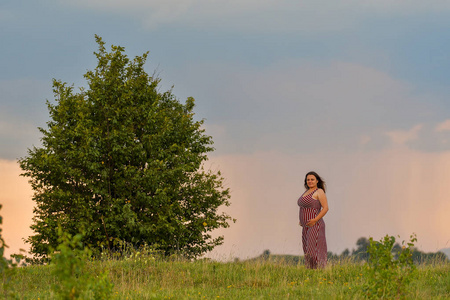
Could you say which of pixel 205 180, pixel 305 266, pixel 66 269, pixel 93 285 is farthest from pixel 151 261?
pixel 205 180

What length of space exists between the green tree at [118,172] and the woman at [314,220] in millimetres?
8650

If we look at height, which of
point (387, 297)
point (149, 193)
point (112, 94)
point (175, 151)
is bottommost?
point (387, 297)

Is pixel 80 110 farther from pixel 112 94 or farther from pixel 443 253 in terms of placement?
pixel 443 253

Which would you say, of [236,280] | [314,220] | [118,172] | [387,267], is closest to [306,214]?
[314,220]

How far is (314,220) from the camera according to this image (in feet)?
44.0

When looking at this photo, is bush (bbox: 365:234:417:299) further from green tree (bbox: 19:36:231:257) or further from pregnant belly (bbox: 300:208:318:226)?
green tree (bbox: 19:36:231:257)

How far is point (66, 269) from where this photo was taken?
5770 millimetres

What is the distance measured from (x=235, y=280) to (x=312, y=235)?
8.24 feet

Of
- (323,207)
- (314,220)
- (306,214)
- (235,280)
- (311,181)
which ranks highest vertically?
(311,181)

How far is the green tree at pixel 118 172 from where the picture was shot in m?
21.3

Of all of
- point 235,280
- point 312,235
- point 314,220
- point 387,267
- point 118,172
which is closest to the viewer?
point 387,267

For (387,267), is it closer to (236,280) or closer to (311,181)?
(236,280)

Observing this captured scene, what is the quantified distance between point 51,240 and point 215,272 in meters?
11.7

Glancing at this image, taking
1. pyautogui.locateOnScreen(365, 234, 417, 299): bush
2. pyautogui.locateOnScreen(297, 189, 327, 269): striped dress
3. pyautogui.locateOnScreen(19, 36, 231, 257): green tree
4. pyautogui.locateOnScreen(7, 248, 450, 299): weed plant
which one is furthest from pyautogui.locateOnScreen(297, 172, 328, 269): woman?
pyautogui.locateOnScreen(19, 36, 231, 257): green tree
